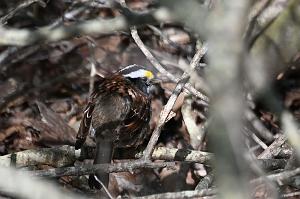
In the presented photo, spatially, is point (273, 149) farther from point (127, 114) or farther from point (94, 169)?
point (127, 114)

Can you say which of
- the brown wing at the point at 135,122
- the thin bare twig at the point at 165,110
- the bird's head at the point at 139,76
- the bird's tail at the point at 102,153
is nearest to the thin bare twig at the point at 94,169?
the thin bare twig at the point at 165,110

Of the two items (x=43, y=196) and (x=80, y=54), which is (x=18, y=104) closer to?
(x=80, y=54)

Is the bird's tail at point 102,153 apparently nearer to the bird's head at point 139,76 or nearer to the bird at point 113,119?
the bird at point 113,119

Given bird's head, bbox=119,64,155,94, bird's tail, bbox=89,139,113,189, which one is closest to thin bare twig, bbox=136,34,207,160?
bird's tail, bbox=89,139,113,189

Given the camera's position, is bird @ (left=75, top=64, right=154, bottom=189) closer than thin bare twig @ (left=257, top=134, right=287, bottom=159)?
No

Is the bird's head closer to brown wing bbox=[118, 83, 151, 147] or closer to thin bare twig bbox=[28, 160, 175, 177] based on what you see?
brown wing bbox=[118, 83, 151, 147]

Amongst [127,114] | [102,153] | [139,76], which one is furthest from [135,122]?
[139,76]

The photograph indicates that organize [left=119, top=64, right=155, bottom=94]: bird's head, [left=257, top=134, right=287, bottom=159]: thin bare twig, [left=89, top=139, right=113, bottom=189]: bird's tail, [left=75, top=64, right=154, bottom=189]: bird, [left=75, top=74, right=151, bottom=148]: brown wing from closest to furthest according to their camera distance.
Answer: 1. [left=257, top=134, right=287, bottom=159]: thin bare twig
2. [left=89, top=139, right=113, bottom=189]: bird's tail
3. [left=75, top=64, right=154, bottom=189]: bird
4. [left=75, top=74, right=151, bottom=148]: brown wing
5. [left=119, top=64, right=155, bottom=94]: bird's head

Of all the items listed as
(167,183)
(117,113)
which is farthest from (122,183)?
(117,113)
